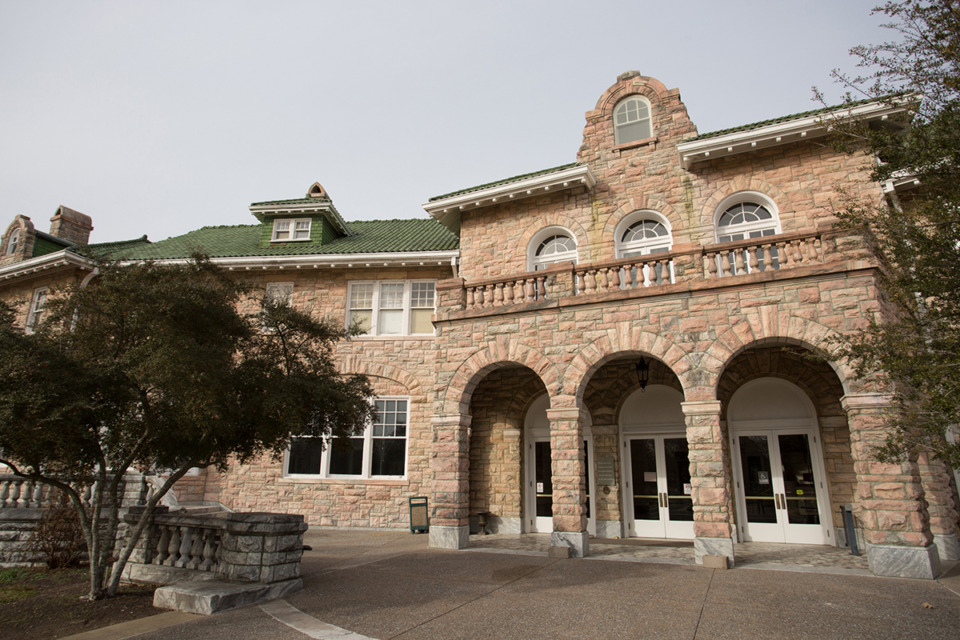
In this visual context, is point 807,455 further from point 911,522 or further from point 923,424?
point 923,424

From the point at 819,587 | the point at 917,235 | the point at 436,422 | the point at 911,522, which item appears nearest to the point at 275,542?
the point at 436,422

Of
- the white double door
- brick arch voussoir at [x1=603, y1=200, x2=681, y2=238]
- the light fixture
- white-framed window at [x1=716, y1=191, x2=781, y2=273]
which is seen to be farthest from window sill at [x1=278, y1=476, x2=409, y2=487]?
white-framed window at [x1=716, y1=191, x2=781, y2=273]

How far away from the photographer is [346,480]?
1517 centimetres

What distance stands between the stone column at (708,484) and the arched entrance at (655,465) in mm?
3053

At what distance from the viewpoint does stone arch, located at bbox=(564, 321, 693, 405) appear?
395 inches

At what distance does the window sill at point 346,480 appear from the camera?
48.6 feet

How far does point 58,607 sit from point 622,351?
30.2 feet

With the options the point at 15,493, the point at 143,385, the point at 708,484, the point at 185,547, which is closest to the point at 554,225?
the point at 708,484

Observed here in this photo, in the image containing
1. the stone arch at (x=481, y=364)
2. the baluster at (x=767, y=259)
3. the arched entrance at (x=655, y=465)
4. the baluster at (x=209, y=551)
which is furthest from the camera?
the arched entrance at (x=655, y=465)

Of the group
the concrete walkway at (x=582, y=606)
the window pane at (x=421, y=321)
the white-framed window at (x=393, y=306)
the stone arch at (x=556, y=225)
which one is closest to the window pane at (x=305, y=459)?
the white-framed window at (x=393, y=306)

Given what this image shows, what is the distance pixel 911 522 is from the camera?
7984 millimetres

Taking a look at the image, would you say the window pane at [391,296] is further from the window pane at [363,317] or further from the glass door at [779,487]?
the glass door at [779,487]

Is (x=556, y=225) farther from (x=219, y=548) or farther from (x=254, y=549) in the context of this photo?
(x=219, y=548)

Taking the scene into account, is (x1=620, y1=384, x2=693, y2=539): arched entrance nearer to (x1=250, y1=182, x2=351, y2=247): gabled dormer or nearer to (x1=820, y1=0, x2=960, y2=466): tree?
(x1=820, y1=0, x2=960, y2=466): tree
